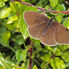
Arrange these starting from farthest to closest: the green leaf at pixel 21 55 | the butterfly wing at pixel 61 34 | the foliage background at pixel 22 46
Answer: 1. the green leaf at pixel 21 55
2. the foliage background at pixel 22 46
3. the butterfly wing at pixel 61 34

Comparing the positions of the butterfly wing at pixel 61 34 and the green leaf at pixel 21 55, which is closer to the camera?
the butterfly wing at pixel 61 34

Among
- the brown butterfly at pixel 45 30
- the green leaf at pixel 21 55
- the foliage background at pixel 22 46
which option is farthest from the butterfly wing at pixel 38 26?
the green leaf at pixel 21 55

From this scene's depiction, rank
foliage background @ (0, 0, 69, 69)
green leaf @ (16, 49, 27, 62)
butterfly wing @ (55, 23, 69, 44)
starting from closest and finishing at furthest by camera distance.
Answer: butterfly wing @ (55, 23, 69, 44), foliage background @ (0, 0, 69, 69), green leaf @ (16, 49, 27, 62)

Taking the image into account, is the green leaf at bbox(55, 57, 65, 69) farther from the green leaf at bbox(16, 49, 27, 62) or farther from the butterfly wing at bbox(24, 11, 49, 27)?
the butterfly wing at bbox(24, 11, 49, 27)

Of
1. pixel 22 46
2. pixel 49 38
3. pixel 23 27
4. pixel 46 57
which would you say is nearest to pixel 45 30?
pixel 49 38

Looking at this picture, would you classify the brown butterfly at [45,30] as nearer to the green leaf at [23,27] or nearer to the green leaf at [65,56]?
the green leaf at [23,27]

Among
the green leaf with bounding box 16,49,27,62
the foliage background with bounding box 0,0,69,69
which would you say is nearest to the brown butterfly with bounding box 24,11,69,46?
the foliage background with bounding box 0,0,69,69

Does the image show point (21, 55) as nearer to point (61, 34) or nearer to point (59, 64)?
point (59, 64)

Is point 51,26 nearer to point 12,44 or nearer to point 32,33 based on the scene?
→ point 32,33
